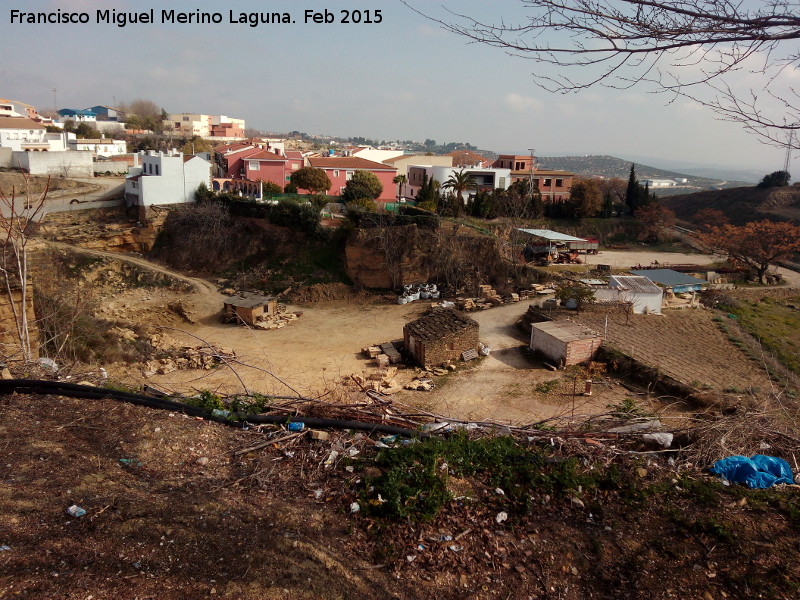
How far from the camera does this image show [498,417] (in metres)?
11.4

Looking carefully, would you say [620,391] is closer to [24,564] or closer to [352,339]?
[352,339]

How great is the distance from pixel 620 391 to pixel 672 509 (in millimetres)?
9422

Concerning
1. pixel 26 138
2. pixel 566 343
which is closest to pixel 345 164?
pixel 566 343

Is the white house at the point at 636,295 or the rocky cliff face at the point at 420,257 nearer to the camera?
the white house at the point at 636,295

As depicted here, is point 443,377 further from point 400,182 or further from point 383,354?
point 400,182

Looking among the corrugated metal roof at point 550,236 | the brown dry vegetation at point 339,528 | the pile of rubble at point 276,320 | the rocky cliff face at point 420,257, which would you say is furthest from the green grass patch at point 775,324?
the pile of rubble at point 276,320

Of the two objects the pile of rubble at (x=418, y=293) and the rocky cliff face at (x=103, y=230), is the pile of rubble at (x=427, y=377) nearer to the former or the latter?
the pile of rubble at (x=418, y=293)

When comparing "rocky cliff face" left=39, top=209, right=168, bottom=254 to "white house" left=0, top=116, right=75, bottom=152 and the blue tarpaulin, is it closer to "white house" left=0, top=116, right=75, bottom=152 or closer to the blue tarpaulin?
"white house" left=0, top=116, right=75, bottom=152

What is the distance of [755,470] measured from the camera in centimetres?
431

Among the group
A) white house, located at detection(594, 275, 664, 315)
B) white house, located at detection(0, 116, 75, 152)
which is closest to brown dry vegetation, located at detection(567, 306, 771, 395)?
white house, located at detection(594, 275, 664, 315)

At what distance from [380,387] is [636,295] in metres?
9.99

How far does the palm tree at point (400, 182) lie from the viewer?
36.4 m

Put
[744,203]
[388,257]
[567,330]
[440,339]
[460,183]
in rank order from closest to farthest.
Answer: [440,339] < [567,330] < [388,257] < [460,183] < [744,203]

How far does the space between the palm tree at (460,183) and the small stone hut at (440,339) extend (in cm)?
1635
